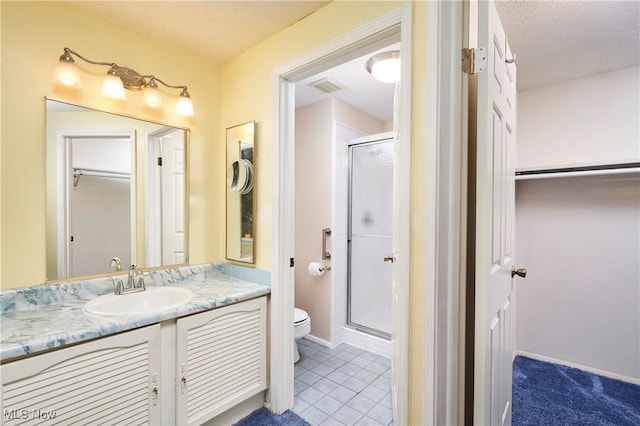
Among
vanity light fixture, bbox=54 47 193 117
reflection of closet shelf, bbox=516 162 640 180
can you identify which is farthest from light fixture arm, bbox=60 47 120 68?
reflection of closet shelf, bbox=516 162 640 180

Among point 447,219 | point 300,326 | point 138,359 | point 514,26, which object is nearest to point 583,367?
point 300,326

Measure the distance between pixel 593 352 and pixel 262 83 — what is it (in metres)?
3.17

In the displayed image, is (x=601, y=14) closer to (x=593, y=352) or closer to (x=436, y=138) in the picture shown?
(x=436, y=138)

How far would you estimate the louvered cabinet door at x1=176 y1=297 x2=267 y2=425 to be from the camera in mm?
1445

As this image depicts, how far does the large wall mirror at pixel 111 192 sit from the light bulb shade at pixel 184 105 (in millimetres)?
139

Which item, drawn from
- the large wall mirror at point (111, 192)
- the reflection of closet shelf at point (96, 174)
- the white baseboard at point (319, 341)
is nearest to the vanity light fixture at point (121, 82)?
the large wall mirror at point (111, 192)

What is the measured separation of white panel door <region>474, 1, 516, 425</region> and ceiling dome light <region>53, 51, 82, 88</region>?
186 cm

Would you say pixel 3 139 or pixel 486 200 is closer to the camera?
pixel 486 200

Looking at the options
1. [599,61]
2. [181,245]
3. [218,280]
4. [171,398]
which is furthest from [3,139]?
[599,61]

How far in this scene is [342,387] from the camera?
2076 millimetres

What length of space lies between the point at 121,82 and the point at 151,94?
0.55 feet

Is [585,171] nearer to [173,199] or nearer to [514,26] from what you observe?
[514,26]

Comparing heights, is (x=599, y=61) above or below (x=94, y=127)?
above

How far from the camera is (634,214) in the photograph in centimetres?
212
